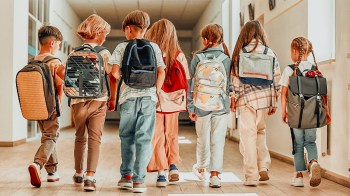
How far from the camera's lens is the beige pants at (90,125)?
11.2 feet

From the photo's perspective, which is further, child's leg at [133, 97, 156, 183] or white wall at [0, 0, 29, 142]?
white wall at [0, 0, 29, 142]

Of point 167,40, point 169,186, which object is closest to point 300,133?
point 169,186

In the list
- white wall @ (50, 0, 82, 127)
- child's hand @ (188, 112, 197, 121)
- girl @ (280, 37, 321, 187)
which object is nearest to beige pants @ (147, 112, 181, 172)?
child's hand @ (188, 112, 197, 121)

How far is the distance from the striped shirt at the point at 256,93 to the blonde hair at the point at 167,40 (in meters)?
0.51

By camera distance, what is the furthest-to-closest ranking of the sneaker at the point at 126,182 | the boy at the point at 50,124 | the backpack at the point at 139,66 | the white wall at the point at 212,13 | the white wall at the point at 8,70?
the white wall at the point at 212,13, the white wall at the point at 8,70, the boy at the point at 50,124, the sneaker at the point at 126,182, the backpack at the point at 139,66

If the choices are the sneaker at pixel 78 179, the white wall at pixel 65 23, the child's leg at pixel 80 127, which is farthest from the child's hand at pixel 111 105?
the white wall at pixel 65 23

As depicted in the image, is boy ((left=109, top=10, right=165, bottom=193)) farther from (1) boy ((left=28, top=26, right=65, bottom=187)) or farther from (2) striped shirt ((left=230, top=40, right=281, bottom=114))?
(2) striped shirt ((left=230, top=40, right=281, bottom=114))

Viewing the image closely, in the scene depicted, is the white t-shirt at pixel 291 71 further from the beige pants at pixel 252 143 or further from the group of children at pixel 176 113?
the beige pants at pixel 252 143

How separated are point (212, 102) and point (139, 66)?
661 mm

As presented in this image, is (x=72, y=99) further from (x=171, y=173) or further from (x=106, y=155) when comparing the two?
(x=106, y=155)

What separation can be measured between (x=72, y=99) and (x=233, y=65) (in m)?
1.24

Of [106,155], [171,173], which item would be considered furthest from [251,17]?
[171,173]

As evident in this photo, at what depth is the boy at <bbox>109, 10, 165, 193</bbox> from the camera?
3307mm

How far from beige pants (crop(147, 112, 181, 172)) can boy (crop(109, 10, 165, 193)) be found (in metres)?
0.24
